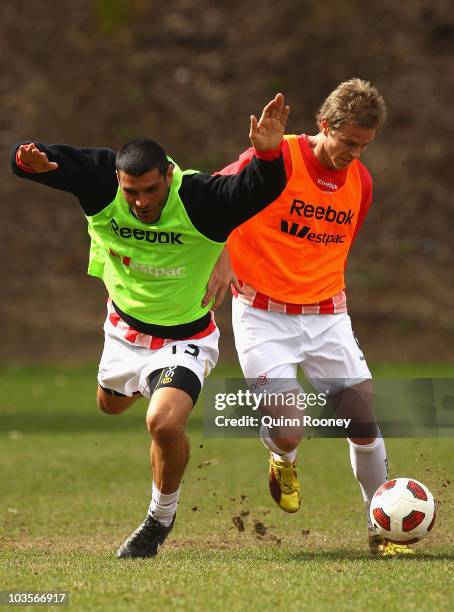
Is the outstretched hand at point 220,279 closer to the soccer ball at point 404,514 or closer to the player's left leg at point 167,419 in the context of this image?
the player's left leg at point 167,419

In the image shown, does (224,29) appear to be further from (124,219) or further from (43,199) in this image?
(124,219)

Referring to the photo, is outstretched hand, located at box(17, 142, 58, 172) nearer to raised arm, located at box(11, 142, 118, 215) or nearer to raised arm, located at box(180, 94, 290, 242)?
raised arm, located at box(11, 142, 118, 215)

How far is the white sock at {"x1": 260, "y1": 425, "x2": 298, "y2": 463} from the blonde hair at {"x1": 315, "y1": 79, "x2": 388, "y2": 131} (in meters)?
1.89

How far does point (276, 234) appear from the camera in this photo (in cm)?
710

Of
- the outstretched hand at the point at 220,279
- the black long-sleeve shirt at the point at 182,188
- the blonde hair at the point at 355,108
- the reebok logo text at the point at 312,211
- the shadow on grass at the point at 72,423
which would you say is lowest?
the shadow on grass at the point at 72,423

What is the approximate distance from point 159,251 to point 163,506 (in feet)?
4.65

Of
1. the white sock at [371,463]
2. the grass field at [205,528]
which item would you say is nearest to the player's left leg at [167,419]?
the grass field at [205,528]

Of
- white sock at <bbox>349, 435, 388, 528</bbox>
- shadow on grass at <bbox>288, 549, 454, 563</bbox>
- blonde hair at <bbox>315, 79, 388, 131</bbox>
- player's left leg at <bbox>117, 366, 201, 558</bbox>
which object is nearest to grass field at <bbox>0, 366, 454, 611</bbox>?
shadow on grass at <bbox>288, 549, 454, 563</bbox>

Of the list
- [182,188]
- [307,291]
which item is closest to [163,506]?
[307,291]

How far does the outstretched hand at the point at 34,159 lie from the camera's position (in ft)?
20.9

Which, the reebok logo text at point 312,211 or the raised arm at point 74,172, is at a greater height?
the raised arm at point 74,172

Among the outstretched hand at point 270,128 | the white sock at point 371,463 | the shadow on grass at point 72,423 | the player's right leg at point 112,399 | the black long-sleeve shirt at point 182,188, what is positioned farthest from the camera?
the shadow on grass at point 72,423

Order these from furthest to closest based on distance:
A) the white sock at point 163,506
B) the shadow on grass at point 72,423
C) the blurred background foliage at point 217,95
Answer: the blurred background foliage at point 217,95 → the shadow on grass at point 72,423 → the white sock at point 163,506

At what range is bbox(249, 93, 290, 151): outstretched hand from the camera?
611 centimetres
